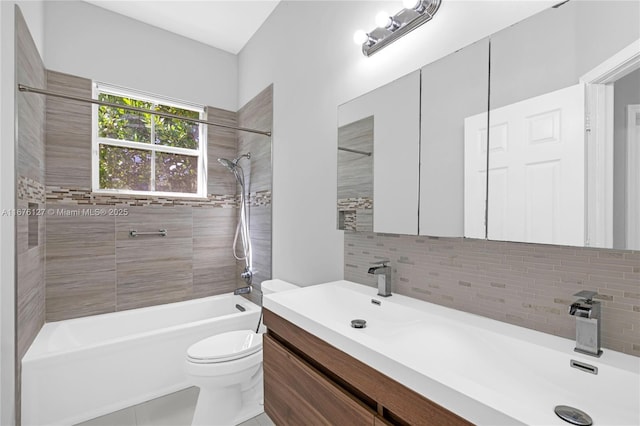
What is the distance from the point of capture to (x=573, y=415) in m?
0.64

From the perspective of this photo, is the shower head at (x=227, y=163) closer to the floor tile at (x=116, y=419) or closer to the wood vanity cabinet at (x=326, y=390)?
the wood vanity cabinet at (x=326, y=390)

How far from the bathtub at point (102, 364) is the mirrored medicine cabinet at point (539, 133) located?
1.92 meters

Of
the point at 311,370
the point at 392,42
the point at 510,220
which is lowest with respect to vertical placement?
the point at 311,370

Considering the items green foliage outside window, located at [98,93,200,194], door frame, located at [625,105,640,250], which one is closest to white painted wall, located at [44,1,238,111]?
green foliage outside window, located at [98,93,200,194]

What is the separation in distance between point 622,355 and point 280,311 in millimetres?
1103

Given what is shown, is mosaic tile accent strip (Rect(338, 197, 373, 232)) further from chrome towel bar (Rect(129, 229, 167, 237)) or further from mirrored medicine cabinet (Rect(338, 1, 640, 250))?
chrome towel bar (Rect(129, 229, 167, 237))

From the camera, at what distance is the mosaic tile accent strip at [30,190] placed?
5.60 ft

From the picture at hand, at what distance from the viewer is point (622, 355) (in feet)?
2.54

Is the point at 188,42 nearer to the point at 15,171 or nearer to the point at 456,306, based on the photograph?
the point at 15,171

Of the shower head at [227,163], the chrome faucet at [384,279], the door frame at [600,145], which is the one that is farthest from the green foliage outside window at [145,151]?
the door frame at [600,145]

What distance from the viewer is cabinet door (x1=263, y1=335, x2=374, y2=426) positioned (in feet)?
3.08

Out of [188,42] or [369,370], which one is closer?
[369,370]

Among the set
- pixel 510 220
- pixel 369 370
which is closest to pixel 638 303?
pixel 510 220

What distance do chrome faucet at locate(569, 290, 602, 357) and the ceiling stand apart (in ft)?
8.92
